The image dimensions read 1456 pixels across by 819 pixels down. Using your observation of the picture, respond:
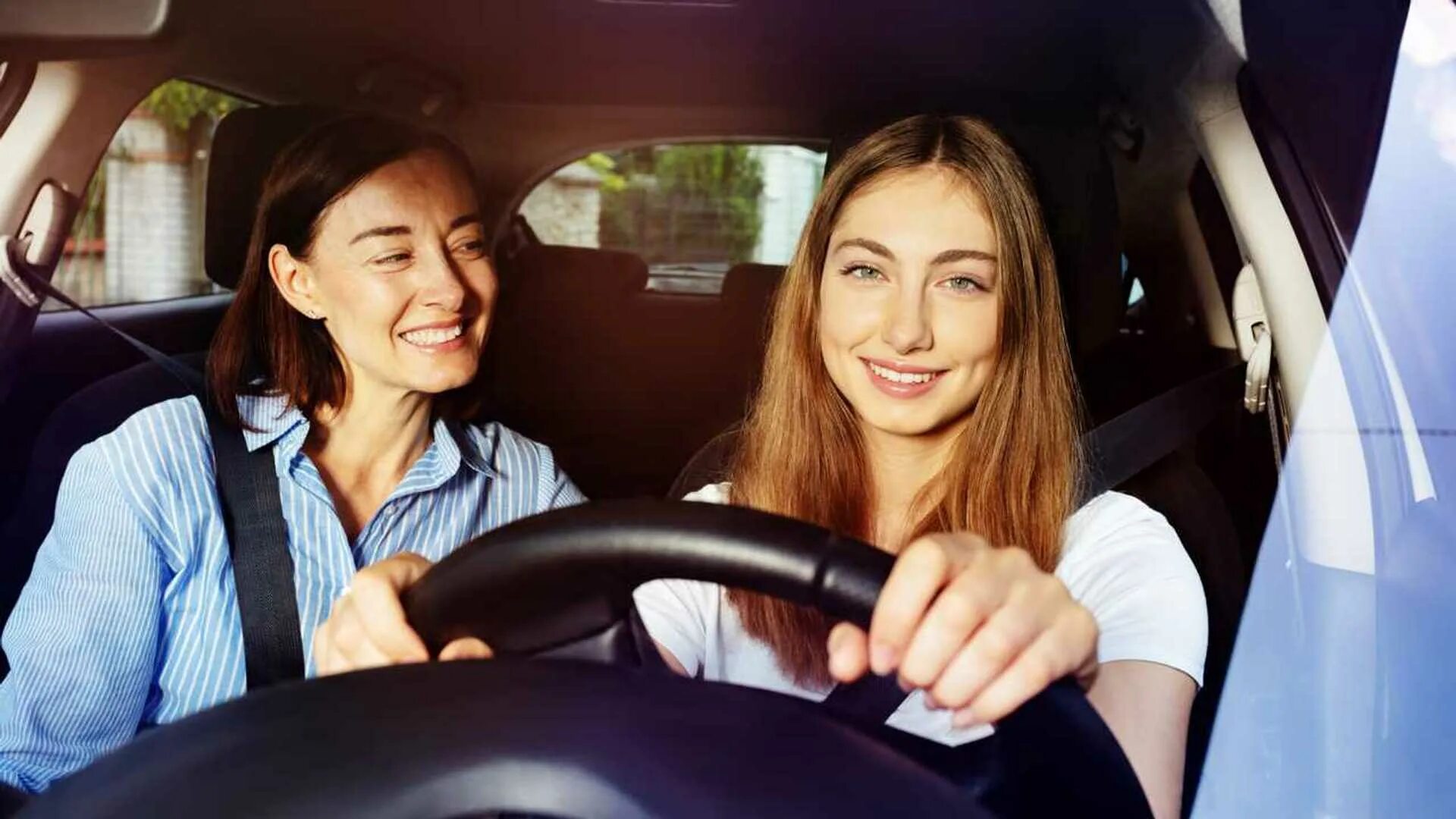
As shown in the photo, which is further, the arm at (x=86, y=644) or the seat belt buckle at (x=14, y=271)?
the seat belt buckle at (x=14, y=271)

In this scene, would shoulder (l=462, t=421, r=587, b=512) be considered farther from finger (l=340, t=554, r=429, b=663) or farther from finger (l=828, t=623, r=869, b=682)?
finger (l=828, t=623, r=869, b=682)

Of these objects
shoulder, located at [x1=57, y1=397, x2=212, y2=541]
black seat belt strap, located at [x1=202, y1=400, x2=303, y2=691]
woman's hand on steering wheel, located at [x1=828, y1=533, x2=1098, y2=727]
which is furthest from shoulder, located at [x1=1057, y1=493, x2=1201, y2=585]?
shoulder, located at [x1=57, y1=397, x2=212, y2=541]

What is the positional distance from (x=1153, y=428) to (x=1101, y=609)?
333 millimetres

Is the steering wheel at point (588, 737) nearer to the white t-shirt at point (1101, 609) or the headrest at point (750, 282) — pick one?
the white t-shirt at point (1101, 609)

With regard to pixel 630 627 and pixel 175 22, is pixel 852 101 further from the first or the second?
pixel 630 627

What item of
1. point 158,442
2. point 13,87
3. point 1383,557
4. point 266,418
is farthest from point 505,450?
point 1383,557

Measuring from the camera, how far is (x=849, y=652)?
2.18 feet

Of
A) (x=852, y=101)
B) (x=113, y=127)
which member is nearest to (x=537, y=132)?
(x=852, y=101)

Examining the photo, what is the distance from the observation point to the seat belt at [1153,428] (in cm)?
135

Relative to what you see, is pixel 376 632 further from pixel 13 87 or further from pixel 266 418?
pixel 13 87

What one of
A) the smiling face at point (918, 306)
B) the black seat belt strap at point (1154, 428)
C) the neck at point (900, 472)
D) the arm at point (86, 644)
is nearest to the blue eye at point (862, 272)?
the smiling face at point (918, 306)

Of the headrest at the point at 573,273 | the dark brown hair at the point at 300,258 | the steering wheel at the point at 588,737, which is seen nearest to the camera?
the steering wheel at the point at 588,737

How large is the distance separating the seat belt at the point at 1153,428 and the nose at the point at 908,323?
23 cm

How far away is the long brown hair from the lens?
4.10 ft
